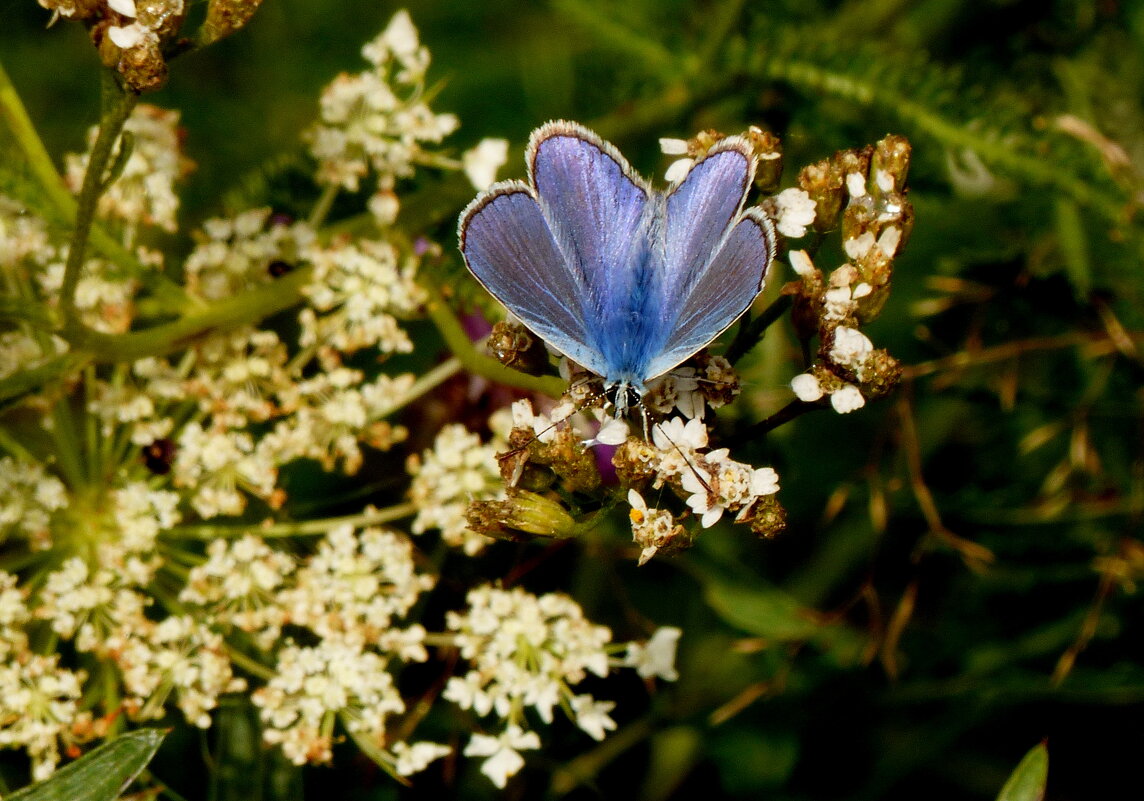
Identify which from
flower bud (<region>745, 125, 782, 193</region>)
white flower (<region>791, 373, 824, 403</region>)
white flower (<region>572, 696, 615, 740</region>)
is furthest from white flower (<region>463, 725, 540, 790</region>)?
flower bud (<region>745, 125, 782, 193</region>)

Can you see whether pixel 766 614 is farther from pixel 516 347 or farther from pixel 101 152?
pixel 101 152

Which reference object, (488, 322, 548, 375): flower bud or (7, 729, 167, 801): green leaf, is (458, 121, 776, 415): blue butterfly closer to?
(488, 322, 548, 375): flower bud

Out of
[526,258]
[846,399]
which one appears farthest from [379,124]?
[846,399]

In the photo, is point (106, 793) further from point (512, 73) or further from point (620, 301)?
point (512, 73)

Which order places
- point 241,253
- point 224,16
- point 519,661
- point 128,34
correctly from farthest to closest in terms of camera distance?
point 241,253, point 519,661, point 224,16, point 128,34

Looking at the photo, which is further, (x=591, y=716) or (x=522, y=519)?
(x=591, y=716)

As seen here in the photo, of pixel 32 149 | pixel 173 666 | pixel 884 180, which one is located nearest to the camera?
pixel 884 180
